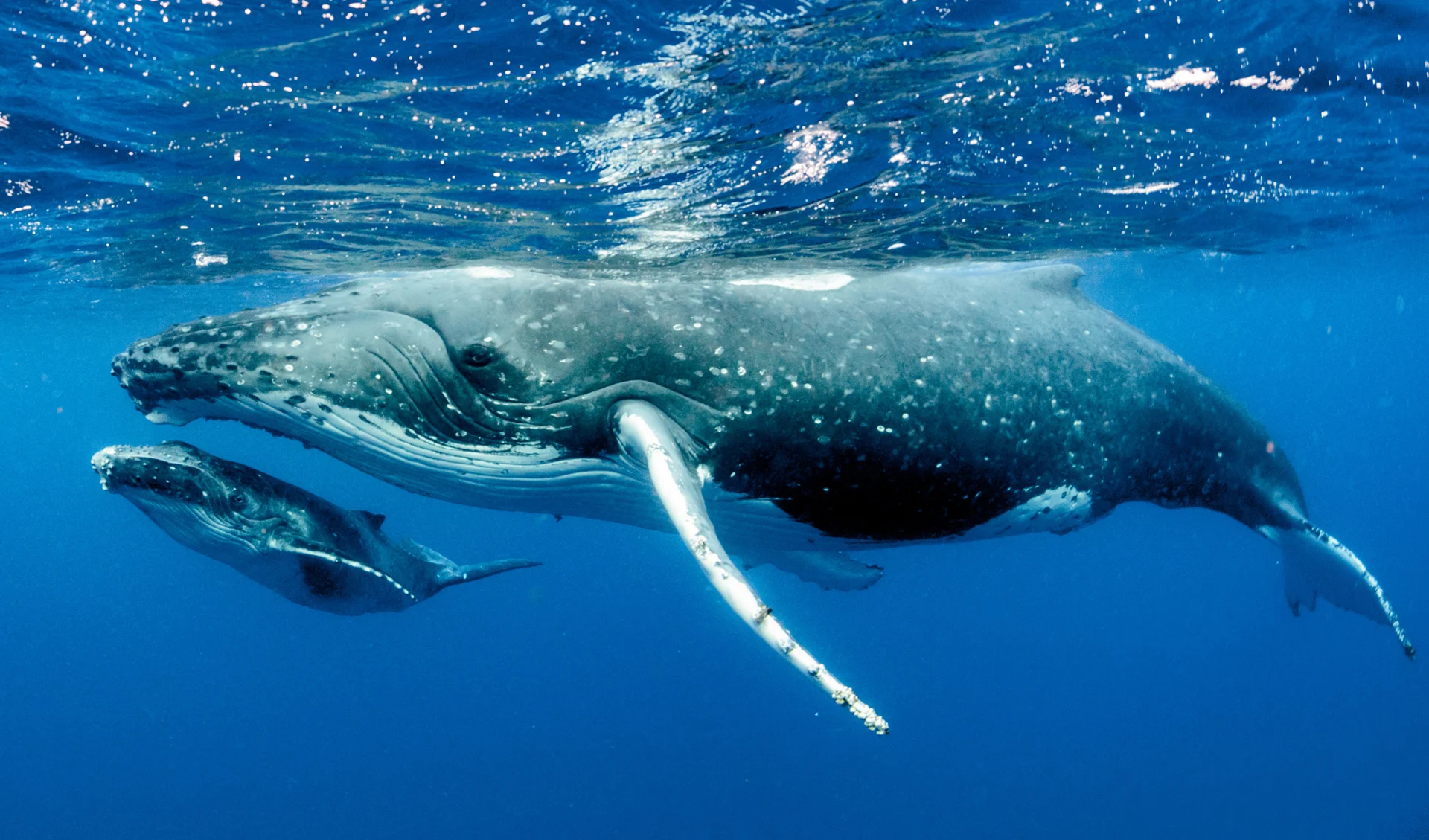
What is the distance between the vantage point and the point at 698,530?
154 inches

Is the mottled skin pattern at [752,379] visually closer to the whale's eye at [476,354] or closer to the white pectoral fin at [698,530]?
the whale's eye at [476,354]

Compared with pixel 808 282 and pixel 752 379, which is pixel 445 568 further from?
pixel 808 282

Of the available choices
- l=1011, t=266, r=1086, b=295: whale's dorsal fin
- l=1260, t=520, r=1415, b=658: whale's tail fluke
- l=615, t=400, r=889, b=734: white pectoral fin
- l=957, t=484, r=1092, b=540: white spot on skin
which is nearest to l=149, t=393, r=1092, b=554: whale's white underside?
l=957, t=484, r=1092, b=540: white spot on skin

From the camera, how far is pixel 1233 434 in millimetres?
7719

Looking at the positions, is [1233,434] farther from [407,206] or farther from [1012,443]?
[407,206]

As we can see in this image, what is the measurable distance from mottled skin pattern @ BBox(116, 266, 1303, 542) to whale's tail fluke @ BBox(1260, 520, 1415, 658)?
3.33 meters

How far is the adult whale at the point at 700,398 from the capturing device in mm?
4656

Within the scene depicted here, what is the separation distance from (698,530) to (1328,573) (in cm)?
859

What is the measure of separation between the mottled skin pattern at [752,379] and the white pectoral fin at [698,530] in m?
0.26

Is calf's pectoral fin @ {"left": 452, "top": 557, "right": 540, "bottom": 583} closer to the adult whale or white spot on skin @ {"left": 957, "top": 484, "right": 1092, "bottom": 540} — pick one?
the adult whale

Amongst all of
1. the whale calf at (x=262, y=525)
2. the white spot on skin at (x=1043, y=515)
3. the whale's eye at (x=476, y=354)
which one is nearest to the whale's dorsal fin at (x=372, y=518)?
the whale calf at (x=262, y=525)

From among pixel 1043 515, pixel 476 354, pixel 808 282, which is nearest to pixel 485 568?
pixel 476 354

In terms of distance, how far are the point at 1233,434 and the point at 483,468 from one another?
686 cm

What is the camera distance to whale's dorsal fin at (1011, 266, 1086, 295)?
7.62 metres
